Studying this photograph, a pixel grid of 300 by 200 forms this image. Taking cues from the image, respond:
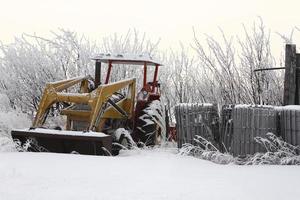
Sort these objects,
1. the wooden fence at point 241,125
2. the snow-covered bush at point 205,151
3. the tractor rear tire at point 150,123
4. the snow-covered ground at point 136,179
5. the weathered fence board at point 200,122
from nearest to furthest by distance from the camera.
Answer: the snow-covered ground at point 136,179 → the wooden fence at point 241,125 → the snow-covered bush at point 205,151 → the weathered fence board at point 200,122 → the tractor rear tire at point 150,123

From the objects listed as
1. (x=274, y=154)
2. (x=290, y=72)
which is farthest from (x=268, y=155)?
(x=290, y=72)

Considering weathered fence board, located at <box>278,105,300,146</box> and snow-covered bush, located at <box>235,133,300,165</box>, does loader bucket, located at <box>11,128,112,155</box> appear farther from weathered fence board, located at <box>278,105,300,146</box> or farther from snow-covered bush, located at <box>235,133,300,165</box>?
weathered fence board, located at <box>278,105,300,146</box>

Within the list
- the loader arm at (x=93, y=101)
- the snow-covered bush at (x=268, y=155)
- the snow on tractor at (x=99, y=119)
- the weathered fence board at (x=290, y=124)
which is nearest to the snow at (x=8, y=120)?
the loader arm at (x=93, y=101)

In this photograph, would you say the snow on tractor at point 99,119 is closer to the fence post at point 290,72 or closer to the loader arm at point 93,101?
the loader arm at point 93,101

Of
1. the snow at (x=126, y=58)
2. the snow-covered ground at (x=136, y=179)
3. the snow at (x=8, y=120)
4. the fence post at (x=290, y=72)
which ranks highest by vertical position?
the snow at (x=126, y=58)

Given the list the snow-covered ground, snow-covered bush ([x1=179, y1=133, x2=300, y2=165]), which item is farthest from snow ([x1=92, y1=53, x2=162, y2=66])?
the snow-covered ground

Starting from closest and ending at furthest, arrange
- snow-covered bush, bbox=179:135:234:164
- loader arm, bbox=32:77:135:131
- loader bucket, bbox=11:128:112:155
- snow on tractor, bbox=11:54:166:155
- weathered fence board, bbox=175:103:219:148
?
snow-covered bush, bbox=179:135:234:164 < loader bucket, bbox=11:128:112:155 < snow on tractor, bbox=11:54:166:155 < weathered fence board, bbox=175:103:219:148 < loader arm, bbox=32:77:135:131

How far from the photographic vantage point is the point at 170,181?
15.3ft

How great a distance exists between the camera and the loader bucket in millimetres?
7125

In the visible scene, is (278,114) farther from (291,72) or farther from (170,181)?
(170,181)

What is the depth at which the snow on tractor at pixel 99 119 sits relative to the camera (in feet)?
23.9

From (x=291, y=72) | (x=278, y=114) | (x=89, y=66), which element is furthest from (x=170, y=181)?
(x=89, y=66)

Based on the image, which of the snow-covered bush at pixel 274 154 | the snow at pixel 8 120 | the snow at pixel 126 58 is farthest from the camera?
the snow at pixel 8 120

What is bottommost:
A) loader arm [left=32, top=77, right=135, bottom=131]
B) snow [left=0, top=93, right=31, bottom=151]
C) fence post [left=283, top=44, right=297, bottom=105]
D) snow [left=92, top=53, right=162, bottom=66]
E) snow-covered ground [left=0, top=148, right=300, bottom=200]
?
snow-covered ground [left=0, top=148, right=300, bottom=200]
